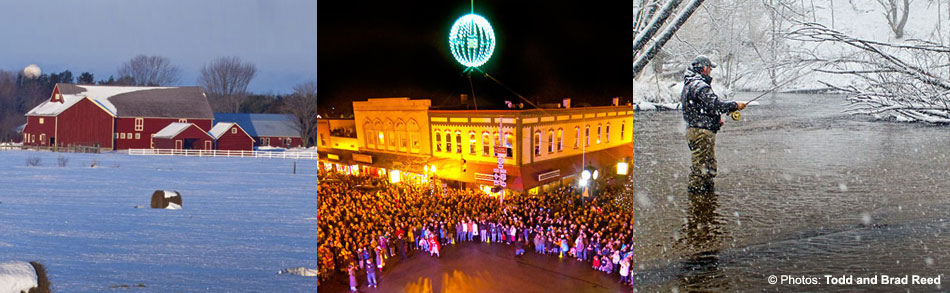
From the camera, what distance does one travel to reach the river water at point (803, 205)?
345 centimetres

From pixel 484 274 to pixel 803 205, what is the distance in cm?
196

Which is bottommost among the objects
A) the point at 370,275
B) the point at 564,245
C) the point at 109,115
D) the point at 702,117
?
the point at 370,275

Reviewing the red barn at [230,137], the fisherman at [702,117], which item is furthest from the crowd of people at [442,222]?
the red barn at [230,137]

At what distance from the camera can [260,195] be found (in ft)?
46.1

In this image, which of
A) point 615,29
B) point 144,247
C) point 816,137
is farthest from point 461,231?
point 144,247

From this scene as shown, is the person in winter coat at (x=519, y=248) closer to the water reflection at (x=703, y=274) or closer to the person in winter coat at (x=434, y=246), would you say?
the person in winter coat at (x=434, y=246)

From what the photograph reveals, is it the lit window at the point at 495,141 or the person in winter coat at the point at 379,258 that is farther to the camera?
the person in winter coat at the point at 379,258

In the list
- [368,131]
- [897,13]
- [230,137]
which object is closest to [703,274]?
[897,13]

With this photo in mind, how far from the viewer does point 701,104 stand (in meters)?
Result: 3.48

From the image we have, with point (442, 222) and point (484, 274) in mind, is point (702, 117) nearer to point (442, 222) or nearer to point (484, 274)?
point (484, 274)

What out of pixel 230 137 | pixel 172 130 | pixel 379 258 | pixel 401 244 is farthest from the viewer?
pixel 230 137

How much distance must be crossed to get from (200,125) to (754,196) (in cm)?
1810

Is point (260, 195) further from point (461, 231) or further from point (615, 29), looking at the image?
point (615, 29)

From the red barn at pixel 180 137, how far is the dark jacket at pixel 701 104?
17372 millimetres
